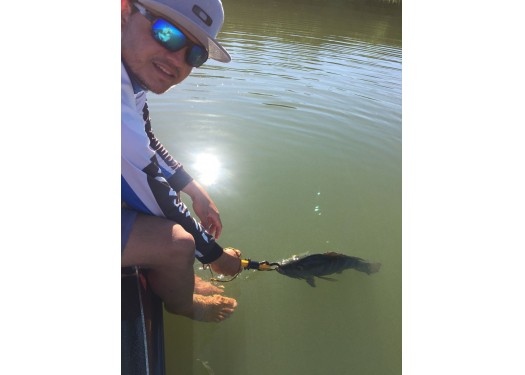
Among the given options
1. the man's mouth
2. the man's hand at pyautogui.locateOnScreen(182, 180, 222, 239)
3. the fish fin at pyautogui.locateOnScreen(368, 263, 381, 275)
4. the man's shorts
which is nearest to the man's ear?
the man's mouth

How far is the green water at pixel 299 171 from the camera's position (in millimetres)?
1361

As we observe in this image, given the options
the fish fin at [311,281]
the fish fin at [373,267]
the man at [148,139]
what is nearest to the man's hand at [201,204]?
the man at [148,139]

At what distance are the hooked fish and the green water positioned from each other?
1.5 inches

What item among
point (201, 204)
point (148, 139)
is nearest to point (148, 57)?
point (148, 139)

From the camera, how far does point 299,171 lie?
7.84 ft

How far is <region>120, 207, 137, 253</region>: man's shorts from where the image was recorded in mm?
996

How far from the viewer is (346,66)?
3.09 meters

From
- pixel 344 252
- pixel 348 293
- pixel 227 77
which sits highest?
pixel 227 77

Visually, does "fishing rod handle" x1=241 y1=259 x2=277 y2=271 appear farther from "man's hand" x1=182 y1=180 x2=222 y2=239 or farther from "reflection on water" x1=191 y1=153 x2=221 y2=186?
"reflection on water" x1=191 y1=153 x2=221 y2=186

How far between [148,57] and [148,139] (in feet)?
0.68
